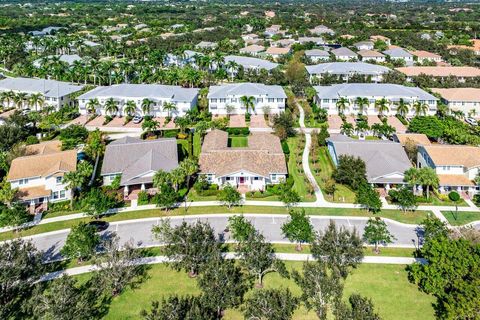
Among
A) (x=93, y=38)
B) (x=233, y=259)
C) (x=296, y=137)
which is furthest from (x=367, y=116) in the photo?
(x=93, y=38)

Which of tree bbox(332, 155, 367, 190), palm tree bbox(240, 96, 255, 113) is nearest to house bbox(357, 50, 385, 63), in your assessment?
palm tree bbox(240, 96, 255, 113)

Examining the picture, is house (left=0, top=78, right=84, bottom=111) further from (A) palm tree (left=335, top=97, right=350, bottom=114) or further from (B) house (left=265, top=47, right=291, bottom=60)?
(B) house (left=265, top=47, right=291, bottom=60)

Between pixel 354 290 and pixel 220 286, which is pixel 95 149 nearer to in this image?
pixel 220 286

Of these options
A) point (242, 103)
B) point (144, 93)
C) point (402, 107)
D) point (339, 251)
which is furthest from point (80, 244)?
point (402, 107)

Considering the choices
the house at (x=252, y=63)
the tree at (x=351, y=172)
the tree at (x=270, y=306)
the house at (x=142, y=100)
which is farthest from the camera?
the house at (x=252, y=63)

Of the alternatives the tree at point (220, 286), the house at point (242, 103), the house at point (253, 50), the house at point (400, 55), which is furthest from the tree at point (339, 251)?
the house at point (253, 50)

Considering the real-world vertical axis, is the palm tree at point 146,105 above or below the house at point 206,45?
below

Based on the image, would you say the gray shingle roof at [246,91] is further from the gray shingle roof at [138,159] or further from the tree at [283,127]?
the gray shingle roof at [138,159]
